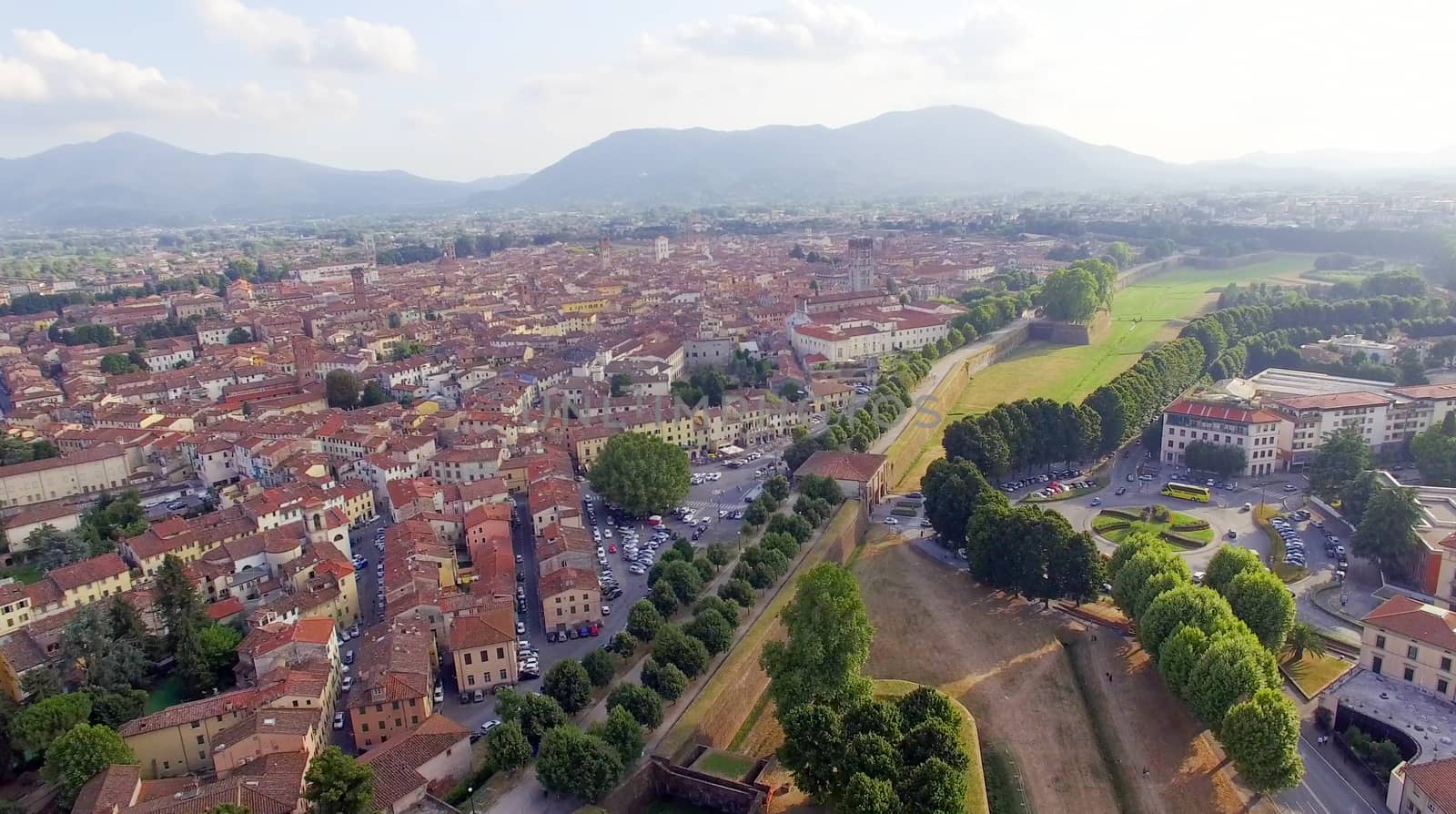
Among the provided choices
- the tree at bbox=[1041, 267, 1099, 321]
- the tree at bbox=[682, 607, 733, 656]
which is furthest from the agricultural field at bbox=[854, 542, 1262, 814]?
the tree at bbox=[1041, 267, 1099, 321]

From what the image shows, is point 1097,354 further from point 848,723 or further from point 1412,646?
point 848,723

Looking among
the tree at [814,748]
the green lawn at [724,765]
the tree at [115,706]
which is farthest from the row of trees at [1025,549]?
the tree at [115,706]

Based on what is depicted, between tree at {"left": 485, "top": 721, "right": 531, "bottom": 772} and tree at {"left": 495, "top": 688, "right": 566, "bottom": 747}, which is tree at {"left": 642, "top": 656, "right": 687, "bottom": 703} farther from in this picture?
tree at {"left": 485, "top": 721, "right": 531, "bottom": 772}

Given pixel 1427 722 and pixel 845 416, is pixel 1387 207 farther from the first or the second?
pixel 1427 722

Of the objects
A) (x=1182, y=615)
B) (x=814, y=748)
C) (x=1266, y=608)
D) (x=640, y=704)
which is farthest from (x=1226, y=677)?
(x=640, y=704)

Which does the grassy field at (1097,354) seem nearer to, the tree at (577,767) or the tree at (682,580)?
the tree at (682,580)

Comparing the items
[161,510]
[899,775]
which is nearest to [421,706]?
[899,775]
